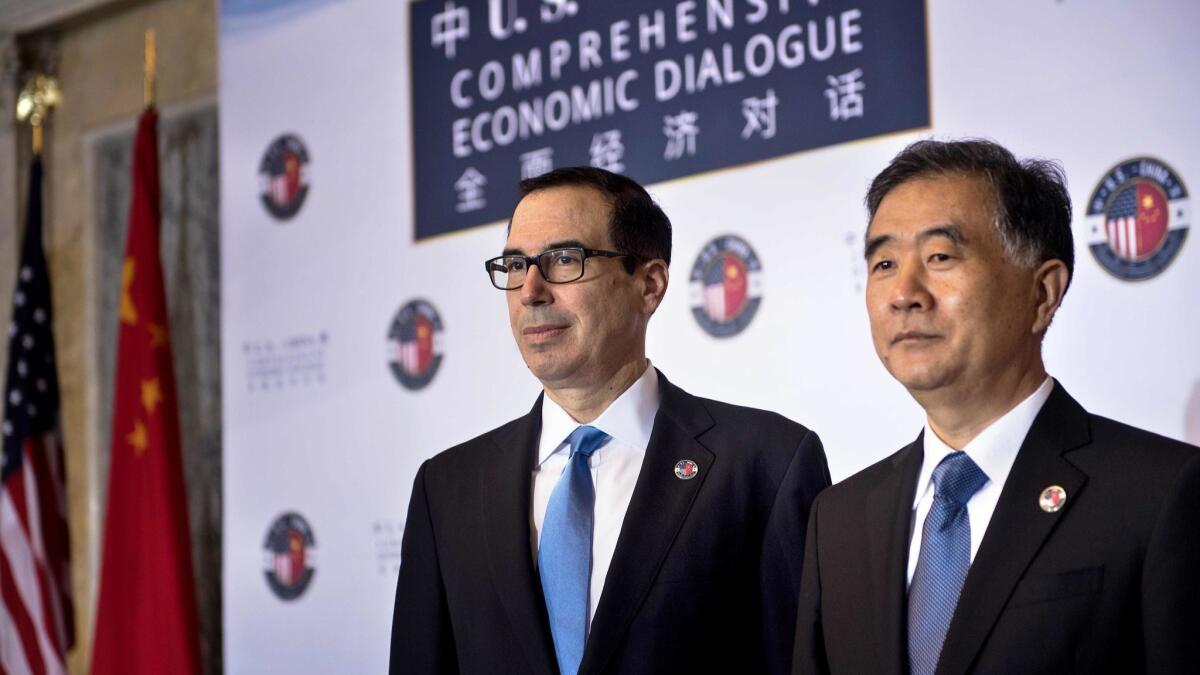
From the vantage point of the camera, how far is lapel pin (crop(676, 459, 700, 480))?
96.3 inches

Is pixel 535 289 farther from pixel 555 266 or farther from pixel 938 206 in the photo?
pixel 938 206

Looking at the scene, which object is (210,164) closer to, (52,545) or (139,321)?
(139,321)

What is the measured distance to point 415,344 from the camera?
4125 millimetres

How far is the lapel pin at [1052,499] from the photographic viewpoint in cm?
188

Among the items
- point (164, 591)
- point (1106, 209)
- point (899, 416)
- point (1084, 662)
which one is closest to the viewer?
point (1084, 662)

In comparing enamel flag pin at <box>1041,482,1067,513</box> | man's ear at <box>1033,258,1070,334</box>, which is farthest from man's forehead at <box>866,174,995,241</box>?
enamel flag pin at <box>1041,482,1067,513</box>

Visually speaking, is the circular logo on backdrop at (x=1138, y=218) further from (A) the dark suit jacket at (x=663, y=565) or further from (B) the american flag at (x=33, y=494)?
(B) the american flag at (x=33, y=494)

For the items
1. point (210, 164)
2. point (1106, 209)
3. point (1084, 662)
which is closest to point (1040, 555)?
point (1084, 662)

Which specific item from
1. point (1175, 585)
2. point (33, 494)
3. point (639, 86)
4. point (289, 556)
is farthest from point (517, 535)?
point (33, 494)

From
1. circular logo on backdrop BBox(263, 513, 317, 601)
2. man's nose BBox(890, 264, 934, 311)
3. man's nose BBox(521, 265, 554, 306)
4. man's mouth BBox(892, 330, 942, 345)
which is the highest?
man's nose BBox(521, 265, 554, 306)

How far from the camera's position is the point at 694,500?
2.42 metres

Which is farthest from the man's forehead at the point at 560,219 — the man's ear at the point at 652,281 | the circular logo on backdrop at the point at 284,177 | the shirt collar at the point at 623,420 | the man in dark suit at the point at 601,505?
the circular logo on backdrop at the point at 284,177

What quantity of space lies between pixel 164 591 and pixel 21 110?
221 cm

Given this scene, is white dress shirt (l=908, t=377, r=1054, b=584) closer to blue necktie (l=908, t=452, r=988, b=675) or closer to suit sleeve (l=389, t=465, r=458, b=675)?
blue necktie (l=908, t=452, r=988, b=675)
